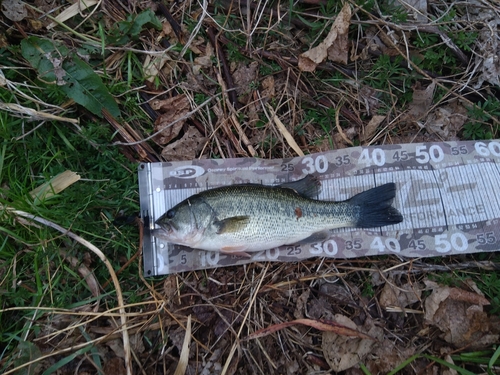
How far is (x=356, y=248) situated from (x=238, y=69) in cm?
206

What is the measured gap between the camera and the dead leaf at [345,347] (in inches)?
120

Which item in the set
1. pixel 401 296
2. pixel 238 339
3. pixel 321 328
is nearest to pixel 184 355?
pixel 238 339

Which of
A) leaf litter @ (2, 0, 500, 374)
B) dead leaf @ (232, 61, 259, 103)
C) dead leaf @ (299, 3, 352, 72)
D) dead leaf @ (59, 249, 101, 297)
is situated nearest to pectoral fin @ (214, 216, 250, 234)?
leaf litter @ (2, 0, 500, 374)

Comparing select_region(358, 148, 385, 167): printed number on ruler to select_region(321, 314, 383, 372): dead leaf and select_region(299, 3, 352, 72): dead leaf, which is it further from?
select_region(321, 314, 383, 372): dead leaf

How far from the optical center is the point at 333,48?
365cm

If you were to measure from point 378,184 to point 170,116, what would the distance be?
2088 mm

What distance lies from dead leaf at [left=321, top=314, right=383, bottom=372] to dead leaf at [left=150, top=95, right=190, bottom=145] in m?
2.25

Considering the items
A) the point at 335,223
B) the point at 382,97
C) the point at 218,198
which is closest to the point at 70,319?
the point at 218,198

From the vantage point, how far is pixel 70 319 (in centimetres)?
308

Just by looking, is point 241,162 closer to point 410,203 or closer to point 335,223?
point 335,223

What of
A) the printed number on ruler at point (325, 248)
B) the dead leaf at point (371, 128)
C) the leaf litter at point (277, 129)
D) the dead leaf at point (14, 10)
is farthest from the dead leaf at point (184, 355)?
the dead leaf at point (14, 10)

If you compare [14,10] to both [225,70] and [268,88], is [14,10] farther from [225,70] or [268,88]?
[268,88]

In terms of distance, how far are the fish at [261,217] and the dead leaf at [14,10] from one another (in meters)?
2.26

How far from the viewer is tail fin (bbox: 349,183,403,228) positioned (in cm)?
324
